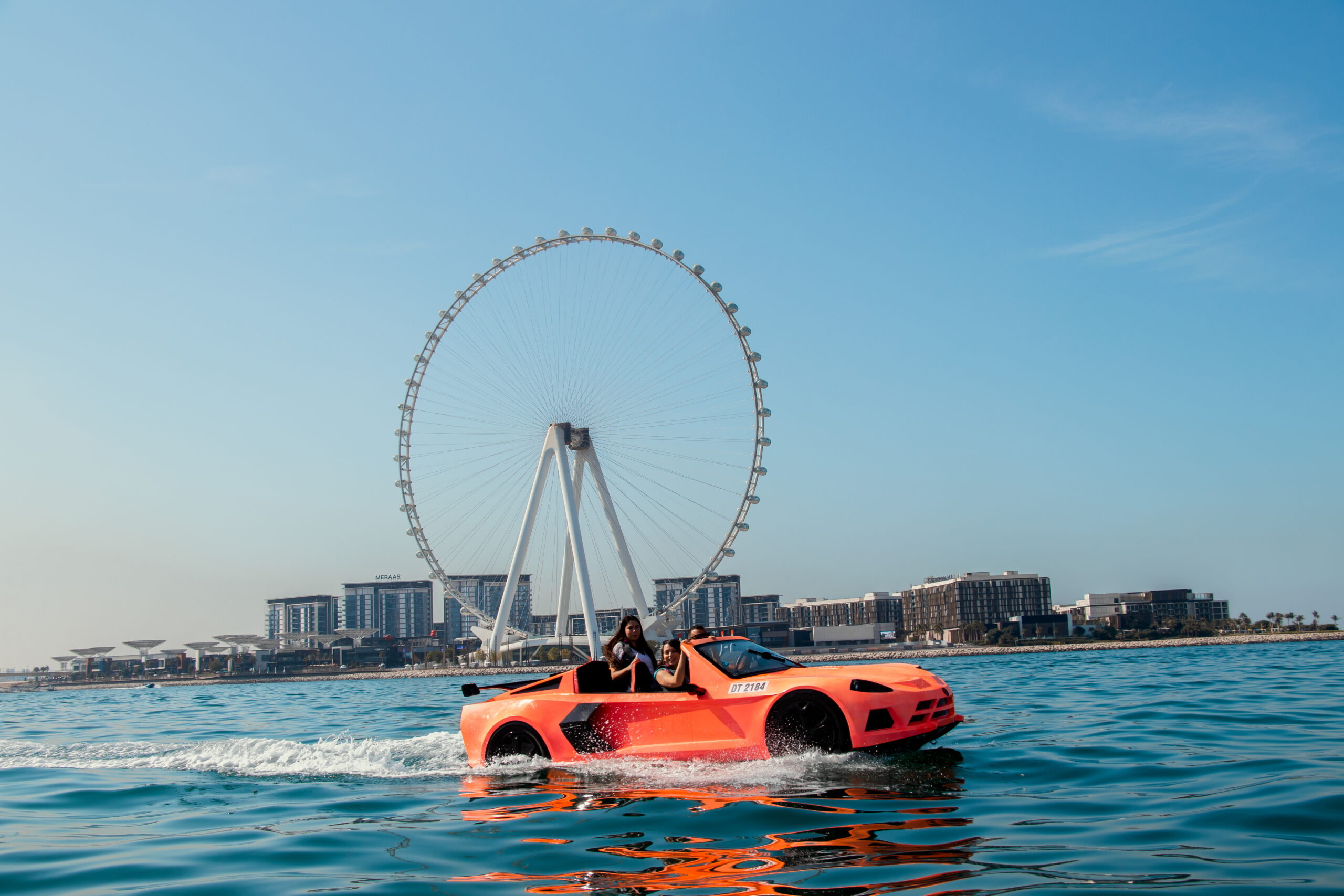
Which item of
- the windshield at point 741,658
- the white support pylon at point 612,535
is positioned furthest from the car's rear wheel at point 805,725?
the white support pylon at point 612,535

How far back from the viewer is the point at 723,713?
35.7ft

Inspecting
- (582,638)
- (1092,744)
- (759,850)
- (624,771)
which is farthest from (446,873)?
(582,638)

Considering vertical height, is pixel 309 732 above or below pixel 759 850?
below

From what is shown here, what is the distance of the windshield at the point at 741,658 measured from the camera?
1120 cm

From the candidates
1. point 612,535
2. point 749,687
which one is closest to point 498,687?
point 749,687

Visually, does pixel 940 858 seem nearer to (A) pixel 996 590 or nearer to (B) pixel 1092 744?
(B) pixel 1092 744

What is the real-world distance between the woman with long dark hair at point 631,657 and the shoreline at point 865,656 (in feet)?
286

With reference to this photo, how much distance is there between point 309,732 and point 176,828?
12155mm

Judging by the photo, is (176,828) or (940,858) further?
(176,828)

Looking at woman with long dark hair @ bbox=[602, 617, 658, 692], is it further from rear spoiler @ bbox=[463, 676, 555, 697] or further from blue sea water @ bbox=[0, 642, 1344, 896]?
blue sea water @ bbox=[0, 642, 1344, 896]

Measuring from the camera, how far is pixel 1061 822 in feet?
24.7

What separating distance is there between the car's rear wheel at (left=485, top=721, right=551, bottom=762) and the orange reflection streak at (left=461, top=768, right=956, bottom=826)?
1289 mm

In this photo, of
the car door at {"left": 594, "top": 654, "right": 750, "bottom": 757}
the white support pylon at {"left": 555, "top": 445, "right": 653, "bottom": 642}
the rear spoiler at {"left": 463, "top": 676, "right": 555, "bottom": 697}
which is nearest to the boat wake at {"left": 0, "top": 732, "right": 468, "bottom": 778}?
the rear spoiler at {"left": 463, "top": 676, "right": 555, "bottom": 697}

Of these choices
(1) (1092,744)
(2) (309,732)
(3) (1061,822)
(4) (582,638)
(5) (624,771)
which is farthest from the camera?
(4) (582,638)
